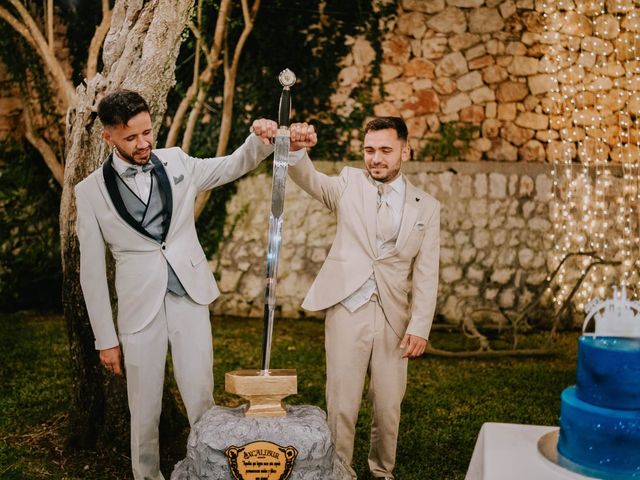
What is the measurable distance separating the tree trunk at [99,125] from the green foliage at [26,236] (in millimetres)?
4378

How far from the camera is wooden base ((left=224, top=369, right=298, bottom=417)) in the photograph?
2.65 meters

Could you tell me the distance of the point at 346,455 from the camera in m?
3.36

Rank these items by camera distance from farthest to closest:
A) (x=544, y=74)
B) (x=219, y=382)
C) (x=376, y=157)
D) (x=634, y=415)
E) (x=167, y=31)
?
(x=544, y=74)
(x=219, y=382)
(x=167, y=31)
(x=376, y=157)
(x=634, y=415)

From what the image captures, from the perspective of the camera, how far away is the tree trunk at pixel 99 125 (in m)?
3.75

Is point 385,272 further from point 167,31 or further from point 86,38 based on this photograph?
point 86,38

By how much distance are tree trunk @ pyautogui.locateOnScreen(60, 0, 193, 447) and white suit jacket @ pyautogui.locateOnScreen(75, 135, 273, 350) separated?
3.08ft

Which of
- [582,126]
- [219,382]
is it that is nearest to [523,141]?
[582,126]

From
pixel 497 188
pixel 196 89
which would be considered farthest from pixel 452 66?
pixel 196 89

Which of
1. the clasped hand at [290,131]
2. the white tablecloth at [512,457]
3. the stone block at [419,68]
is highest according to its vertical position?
the stone block at [419,68]

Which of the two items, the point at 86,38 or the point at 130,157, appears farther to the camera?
the point at 86,38

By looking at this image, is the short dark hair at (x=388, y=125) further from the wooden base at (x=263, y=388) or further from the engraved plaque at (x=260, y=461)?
the engraved plaque at (x=260, y=461)

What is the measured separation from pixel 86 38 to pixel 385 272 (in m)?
6.36

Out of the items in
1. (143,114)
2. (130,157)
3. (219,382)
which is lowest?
(219,382)

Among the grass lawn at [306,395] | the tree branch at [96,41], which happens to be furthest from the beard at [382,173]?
the tree branch at [96,41]
